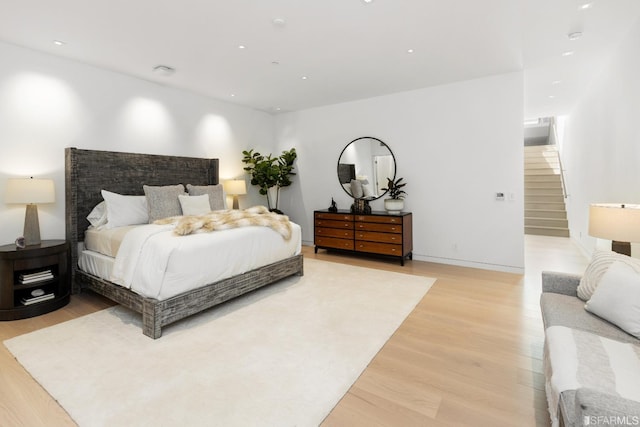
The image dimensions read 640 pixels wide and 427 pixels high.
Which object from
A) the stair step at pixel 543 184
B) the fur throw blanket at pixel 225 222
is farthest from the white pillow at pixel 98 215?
the stair step at pixel 543 184

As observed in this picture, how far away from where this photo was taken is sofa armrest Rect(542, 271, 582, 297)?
7.08 ft

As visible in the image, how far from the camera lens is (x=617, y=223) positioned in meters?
2.15

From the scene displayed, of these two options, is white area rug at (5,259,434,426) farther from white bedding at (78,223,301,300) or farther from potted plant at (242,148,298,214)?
potted plant at (242,148,298,214)

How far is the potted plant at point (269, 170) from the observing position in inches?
228

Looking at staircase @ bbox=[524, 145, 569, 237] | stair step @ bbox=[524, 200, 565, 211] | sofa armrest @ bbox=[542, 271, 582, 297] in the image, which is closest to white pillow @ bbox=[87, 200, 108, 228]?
sofa armrest @ bbox=[542, 271, 582, 297]

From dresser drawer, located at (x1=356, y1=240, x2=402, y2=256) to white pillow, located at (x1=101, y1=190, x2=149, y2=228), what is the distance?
122 inches

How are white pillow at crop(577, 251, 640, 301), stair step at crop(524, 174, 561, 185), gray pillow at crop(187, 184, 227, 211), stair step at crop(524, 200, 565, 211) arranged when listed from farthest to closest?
1. stair step at crop(524, 174, 561, 185)
2. stair step at crop(524, 200, 565, 211)
3. gray pillow at crop(187, 184, 227, 211)
4. white pillow at crop(577, 251, 640, 301)

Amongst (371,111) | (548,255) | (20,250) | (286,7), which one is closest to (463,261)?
(548,255)

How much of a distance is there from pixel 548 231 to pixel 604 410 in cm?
741

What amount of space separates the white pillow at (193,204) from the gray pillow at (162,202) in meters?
0.08

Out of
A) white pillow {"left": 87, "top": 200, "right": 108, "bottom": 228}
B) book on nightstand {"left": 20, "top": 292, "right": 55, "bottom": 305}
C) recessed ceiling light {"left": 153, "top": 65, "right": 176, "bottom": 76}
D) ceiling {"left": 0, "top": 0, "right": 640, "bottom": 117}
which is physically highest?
recessed ceiling light {"left": 153, "top": 65, "right": 176, "bottom": 76}

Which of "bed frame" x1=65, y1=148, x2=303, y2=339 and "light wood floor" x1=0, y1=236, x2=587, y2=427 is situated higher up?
"bed frame" x1=65, y1=148, x2=303, y2=339

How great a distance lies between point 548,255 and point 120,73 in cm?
702

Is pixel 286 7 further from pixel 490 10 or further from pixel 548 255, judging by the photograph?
pixel 548 255
